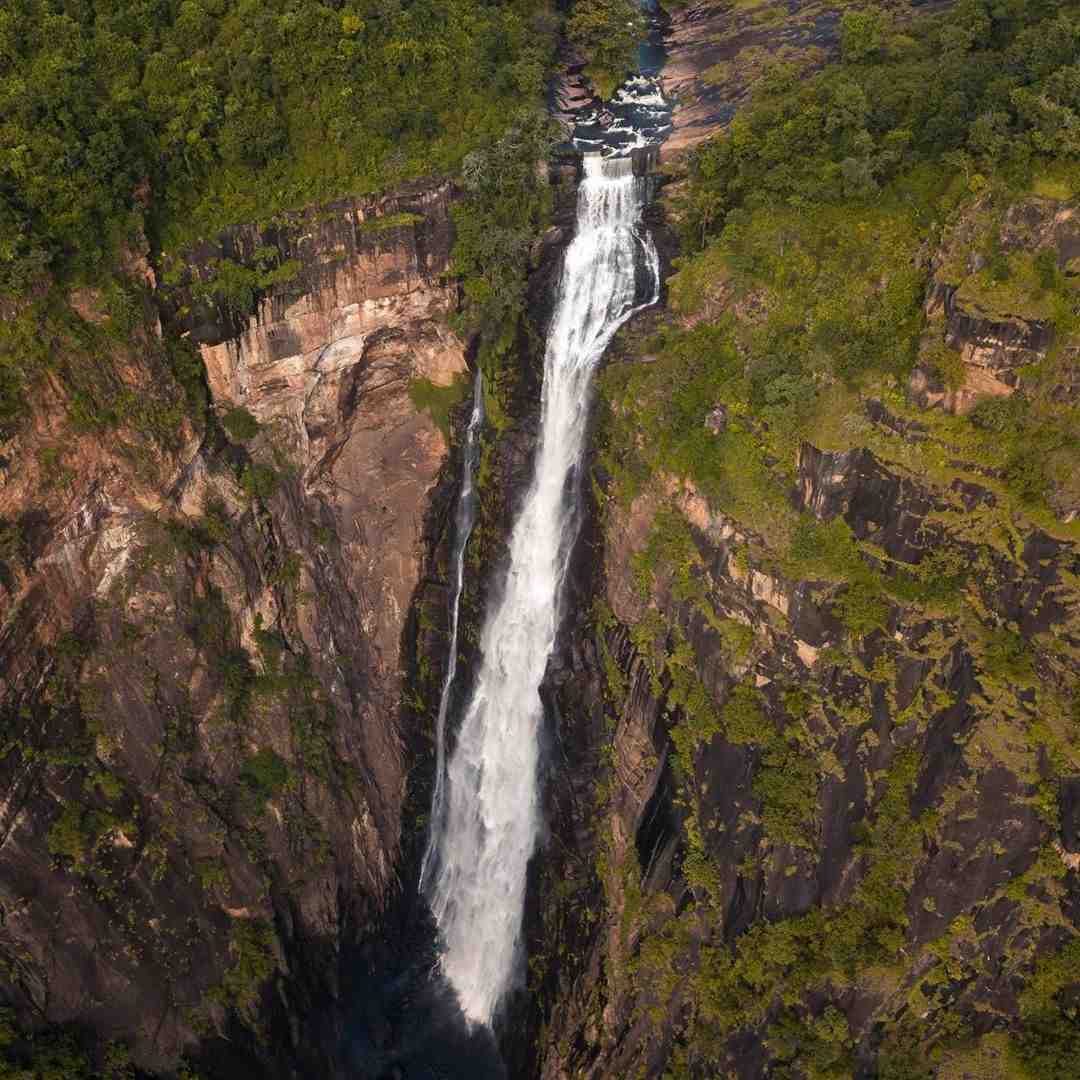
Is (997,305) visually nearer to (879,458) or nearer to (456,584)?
(879,458)

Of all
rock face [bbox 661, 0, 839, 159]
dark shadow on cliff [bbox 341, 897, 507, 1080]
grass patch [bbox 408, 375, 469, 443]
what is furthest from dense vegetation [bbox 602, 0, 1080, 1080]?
dark shadow on cliff [bbox 341, 897, 507, 1080]

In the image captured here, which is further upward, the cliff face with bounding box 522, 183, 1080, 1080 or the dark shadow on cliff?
the cliff face with bounding box 522, 183, 1080, 1080

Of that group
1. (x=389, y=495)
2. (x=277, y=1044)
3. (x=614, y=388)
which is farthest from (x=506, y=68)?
(x=277, y=1044)

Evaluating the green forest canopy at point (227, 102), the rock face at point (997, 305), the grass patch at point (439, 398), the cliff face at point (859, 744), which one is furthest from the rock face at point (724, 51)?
the rock face at point (997, 305)

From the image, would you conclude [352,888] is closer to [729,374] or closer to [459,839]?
[459,839]

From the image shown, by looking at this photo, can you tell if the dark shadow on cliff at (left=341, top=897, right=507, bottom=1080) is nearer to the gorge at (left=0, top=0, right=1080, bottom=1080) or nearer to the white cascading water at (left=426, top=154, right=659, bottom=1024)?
the gorge at (left=0, top=0, right=1080, bottom=1080)

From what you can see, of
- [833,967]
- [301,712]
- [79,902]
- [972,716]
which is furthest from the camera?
[301,712]

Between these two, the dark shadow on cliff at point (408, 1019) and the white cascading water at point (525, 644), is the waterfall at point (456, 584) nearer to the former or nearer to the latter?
the white cascading water at point (525, 644)
